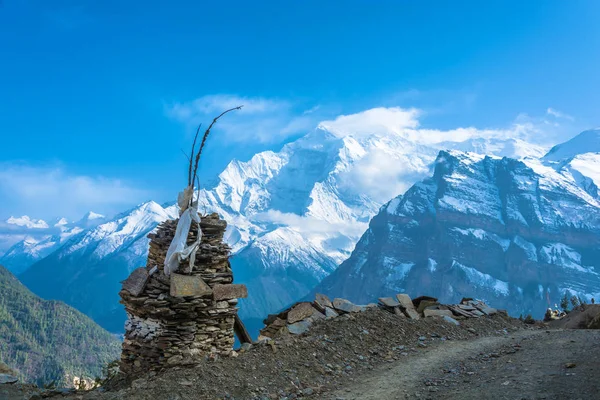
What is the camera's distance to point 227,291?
14195 millimetres

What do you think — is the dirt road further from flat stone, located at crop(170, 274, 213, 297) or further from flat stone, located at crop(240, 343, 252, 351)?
flat stone, located at crop(170, 274, 213, 297)

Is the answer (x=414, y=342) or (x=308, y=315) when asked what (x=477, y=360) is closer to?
(x=414, y=342)

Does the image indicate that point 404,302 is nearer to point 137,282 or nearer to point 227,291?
point 227,291

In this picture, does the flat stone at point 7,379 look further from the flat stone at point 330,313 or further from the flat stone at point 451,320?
the flat stone at point 451,320

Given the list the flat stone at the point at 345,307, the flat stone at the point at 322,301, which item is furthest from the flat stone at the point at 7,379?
the flat stone at the point at 345,307

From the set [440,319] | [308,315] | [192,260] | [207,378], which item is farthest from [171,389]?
[440,319]

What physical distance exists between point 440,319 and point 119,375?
13864 millimetres

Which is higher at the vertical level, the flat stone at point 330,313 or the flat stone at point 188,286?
the flat stone at point 188,286

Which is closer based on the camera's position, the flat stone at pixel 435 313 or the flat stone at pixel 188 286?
the flat stone at pixel 188 286

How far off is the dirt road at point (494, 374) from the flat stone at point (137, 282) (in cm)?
664

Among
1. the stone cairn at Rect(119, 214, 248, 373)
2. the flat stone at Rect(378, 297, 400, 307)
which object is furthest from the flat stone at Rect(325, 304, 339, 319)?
the stone cairn at Rect(119, 214, 248, 373)

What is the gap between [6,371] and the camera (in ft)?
48.8

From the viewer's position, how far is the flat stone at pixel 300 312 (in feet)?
55.9

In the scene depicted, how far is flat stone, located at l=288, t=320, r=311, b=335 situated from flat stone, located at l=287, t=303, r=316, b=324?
0.37m
